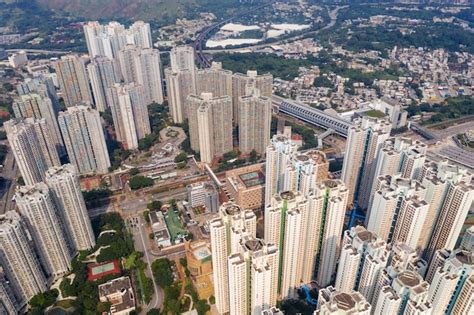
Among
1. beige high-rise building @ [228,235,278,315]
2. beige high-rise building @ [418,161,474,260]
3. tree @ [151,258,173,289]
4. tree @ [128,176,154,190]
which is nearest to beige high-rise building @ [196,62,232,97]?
tree @ [128,176,154,190]

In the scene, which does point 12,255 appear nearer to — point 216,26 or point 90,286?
point 90,286

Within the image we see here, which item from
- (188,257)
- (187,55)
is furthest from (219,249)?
(187,55)

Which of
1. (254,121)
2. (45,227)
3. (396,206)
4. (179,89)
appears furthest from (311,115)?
(45,227)

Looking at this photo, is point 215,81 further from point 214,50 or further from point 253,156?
point 214,50

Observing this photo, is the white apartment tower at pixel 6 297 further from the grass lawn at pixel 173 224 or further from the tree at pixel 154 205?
the tree at pixel 154 205

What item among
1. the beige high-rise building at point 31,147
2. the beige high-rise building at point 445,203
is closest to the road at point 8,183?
the beige high-rise building at point 31,147

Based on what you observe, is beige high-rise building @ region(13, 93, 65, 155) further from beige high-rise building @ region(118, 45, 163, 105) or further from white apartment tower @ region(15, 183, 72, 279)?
white apartment tower @ region(15, 183, 72, 279)
